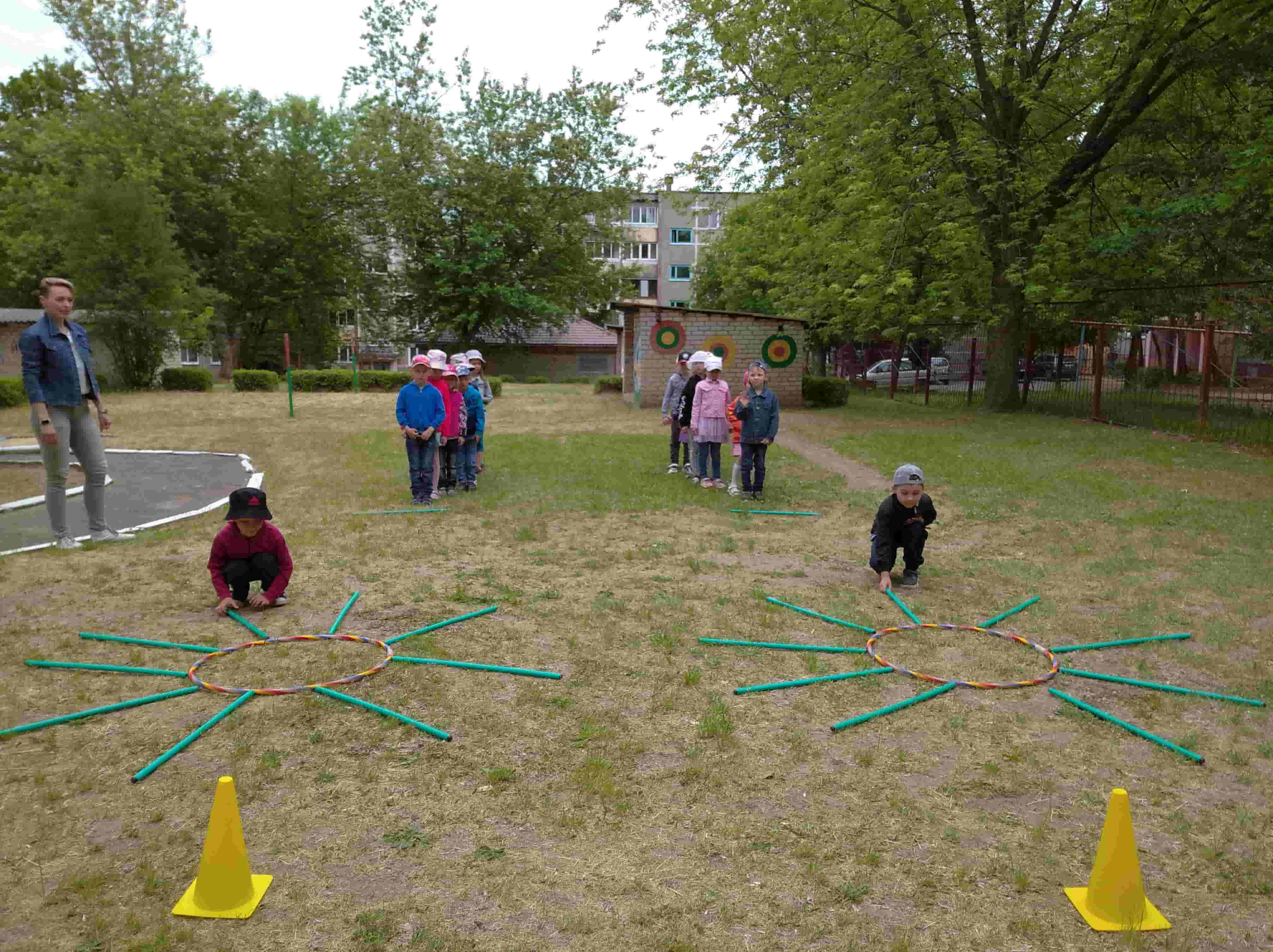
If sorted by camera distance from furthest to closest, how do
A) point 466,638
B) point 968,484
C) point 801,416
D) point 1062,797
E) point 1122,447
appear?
point 801,416, point 1122,447, point 968,484, point 466,638, point 1062,797

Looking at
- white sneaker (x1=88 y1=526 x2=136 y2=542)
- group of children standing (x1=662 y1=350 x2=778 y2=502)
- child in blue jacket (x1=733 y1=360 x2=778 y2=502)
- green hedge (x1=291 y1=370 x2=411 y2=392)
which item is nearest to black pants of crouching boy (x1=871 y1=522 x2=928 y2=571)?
child in blue jacket (x1=733 y1=360 x2=778 y2=502)

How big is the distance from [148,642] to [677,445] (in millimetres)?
9049

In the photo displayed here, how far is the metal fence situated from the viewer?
57.3 feet

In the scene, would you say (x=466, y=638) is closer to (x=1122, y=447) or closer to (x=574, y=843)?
(x=574, y=843)

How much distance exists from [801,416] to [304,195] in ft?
113

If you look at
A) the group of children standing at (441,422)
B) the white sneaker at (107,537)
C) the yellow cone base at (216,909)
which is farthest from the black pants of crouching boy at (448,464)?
the yellow cone base at (216,909)

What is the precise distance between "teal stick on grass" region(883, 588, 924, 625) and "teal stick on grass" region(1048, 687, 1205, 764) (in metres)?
1.32

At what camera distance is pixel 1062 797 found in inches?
162

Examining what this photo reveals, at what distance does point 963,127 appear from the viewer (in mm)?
21938

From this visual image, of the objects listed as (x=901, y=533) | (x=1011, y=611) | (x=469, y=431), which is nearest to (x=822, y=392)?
(x=469, y=431)

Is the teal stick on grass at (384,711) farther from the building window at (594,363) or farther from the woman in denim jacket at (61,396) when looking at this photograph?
the building window at (594,363)

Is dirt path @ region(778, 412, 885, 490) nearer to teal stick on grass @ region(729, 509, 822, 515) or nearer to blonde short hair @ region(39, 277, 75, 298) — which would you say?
teal stick on grass @ region(729, 509, 822, 515)

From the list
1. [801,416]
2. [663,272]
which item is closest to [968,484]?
[801,416]

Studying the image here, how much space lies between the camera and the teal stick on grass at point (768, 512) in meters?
10.9
